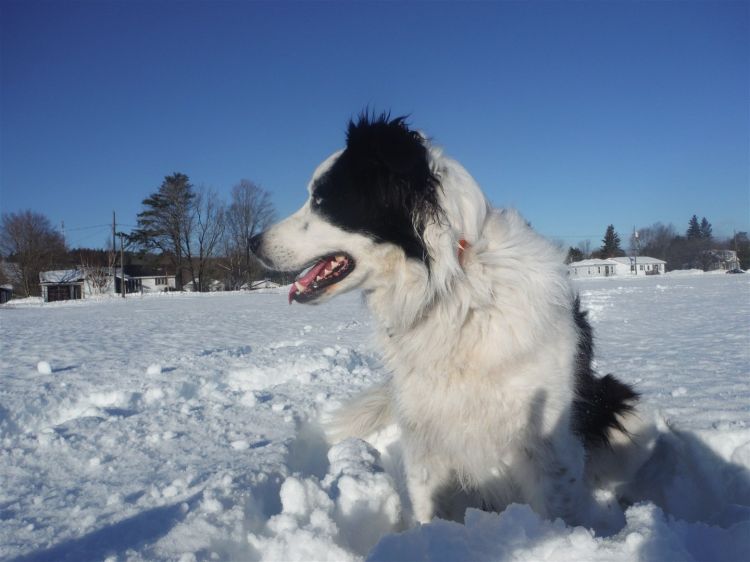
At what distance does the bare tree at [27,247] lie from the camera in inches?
2005

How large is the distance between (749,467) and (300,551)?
8.00 ft

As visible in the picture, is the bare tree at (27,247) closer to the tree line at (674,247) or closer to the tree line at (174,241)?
the tree line at (174,241)

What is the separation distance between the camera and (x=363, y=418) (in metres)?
3.43

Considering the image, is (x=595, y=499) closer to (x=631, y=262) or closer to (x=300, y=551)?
(x=300, y=551)

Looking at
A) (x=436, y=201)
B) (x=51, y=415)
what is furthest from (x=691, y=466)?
(x=51, y=415)

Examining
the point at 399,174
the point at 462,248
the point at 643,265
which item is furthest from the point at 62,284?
the point at 643,265

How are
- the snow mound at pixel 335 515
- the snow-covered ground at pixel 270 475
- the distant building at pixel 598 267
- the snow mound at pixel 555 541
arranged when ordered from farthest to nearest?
the distant building at pixel 598 267 → the snow mound at pixel 335 515 → the snow-covered ground at pixel 270 475 → the snow mound at pixel 555 541

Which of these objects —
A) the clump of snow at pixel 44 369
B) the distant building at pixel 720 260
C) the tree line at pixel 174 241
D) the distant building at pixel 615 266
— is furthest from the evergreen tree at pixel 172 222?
the distant building at pixel 720 260

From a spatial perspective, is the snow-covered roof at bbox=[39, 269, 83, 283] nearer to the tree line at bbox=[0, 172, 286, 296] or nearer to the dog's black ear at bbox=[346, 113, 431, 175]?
the tree line at bbox=[0, 172, 286, 296]

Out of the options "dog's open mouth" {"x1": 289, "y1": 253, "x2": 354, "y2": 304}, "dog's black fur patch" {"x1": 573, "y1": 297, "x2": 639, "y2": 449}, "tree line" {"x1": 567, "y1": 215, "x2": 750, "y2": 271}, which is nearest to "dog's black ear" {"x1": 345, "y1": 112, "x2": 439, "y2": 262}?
"dog's open mouth" {"x1": 289, "y1": 253, "x2": 354, "y2": 304}

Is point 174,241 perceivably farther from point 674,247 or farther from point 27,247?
point 674,247

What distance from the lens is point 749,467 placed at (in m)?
2.54

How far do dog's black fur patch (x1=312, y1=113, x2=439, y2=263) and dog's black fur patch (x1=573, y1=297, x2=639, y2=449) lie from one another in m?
1.03

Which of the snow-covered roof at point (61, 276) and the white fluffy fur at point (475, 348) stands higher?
the snow-covered roof at point (61, 276)
